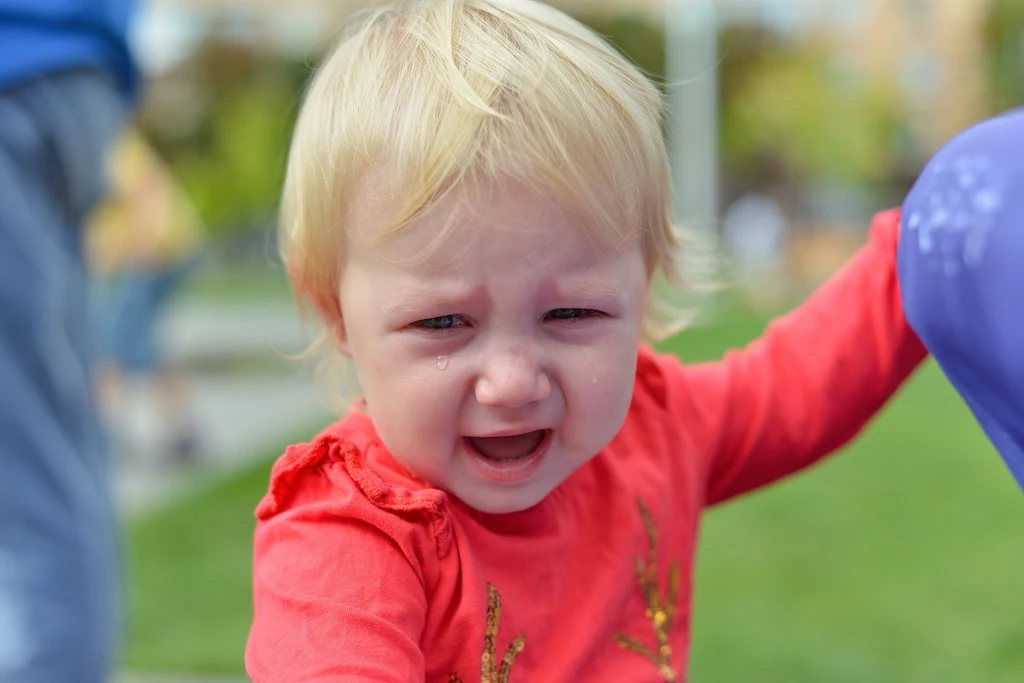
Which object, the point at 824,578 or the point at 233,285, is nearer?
the point at 824,578

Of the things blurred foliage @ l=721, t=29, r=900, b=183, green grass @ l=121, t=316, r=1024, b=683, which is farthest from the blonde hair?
blurred foliage @ l=721, t=29, r=900, b=183

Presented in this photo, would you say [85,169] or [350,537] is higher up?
[85,169]

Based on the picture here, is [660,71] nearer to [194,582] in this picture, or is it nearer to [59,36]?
[194,582]

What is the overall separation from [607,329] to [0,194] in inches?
44.0

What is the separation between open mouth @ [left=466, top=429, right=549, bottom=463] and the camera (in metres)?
1.08

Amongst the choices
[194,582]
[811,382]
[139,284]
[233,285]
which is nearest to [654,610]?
[811,382]

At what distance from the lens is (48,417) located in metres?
1.82

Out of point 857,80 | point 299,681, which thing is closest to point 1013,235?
point 299,681

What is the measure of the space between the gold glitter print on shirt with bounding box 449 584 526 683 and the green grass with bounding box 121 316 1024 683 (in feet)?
7.02

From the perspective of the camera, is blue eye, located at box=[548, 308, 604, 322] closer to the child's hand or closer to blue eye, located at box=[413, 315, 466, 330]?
blue eye, located at box=[413, 315, 466, 330]

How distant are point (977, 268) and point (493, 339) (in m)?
0.41

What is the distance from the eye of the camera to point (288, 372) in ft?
26.8

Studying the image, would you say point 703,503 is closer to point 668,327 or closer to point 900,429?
point 668,327

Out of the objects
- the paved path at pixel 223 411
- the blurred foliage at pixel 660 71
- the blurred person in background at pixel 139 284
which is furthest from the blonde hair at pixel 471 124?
the blurred foliage at pixel 660 71
